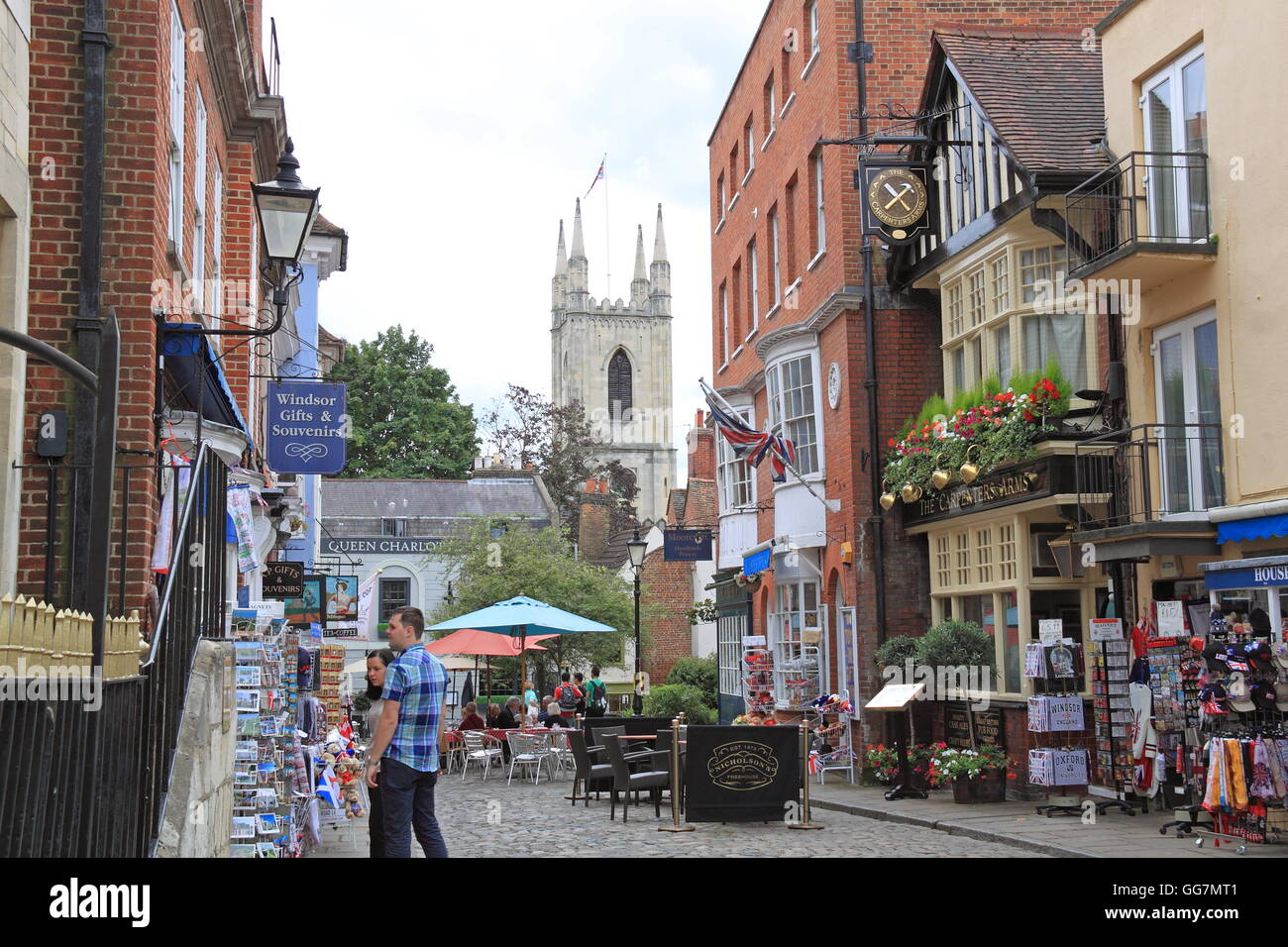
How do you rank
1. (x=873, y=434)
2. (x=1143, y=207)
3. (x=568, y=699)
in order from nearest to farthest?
(x=1143, y=207), (x=873, y=434), (x=568, y=699)

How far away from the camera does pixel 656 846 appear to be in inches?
504

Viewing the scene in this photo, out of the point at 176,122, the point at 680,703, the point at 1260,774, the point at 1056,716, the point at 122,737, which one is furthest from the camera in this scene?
the point at 680,703

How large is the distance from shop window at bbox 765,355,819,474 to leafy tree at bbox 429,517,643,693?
52.4 ft

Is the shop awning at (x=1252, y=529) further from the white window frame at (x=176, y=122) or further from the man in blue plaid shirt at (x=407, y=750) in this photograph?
the white window frame at (x=176, y=122)

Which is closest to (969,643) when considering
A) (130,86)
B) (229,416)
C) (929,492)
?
(929,492)

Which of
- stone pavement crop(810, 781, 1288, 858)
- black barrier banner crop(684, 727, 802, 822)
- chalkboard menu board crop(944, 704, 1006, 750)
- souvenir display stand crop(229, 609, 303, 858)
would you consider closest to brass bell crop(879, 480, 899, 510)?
chalkboard menu board crop(944, 704, 1006, 750)

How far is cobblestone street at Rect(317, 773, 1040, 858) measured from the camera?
12328 mm

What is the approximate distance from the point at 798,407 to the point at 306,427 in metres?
9.55

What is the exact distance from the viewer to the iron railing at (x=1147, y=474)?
13516 mm

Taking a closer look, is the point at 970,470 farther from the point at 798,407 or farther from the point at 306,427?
the point at 306,427

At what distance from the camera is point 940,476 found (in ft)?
56.5

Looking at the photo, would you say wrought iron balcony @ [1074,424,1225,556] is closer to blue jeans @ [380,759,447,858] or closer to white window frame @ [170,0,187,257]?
blue jeans @ [380,759,447,858]

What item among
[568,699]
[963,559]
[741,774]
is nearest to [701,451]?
[568,699]
